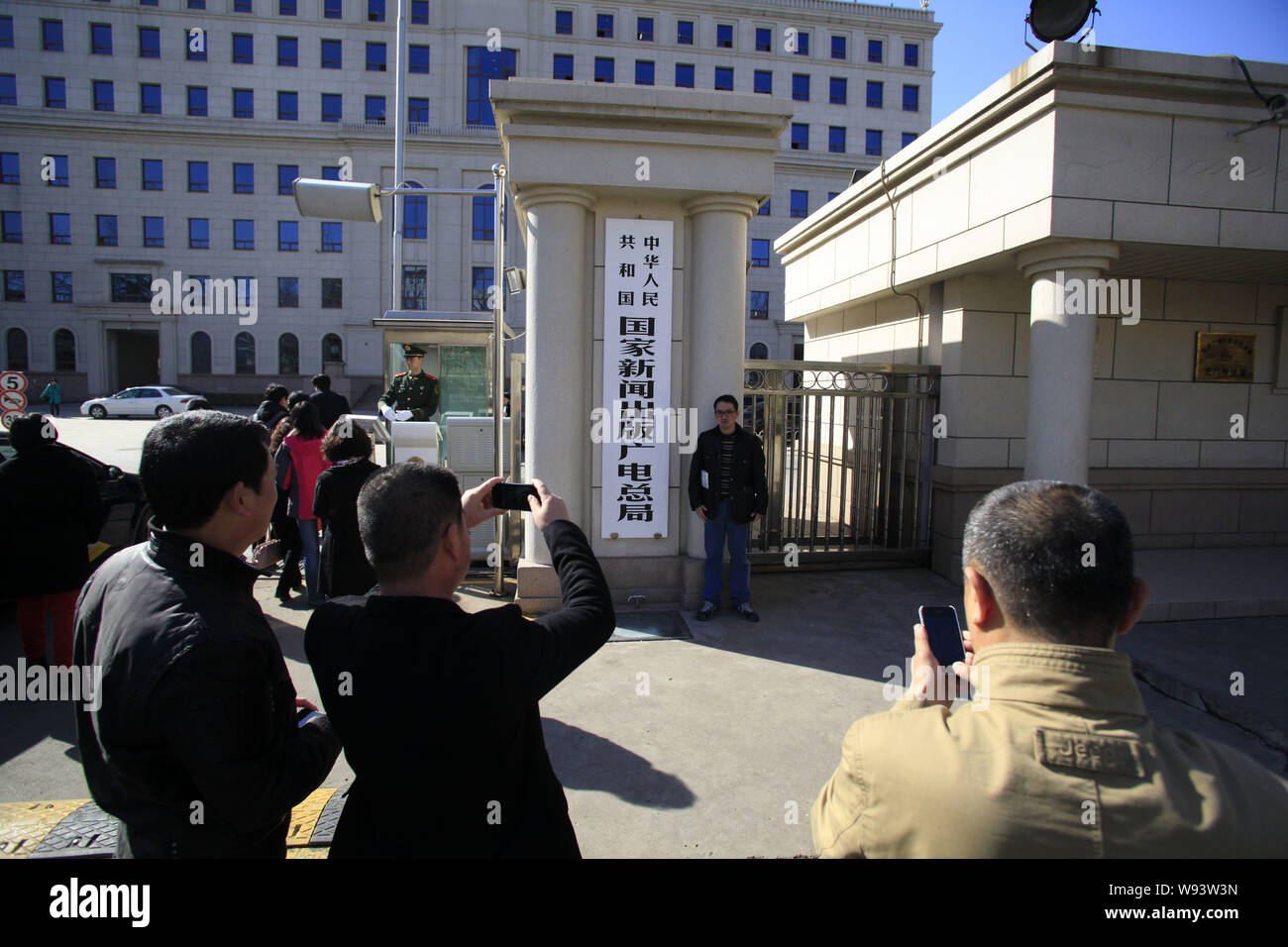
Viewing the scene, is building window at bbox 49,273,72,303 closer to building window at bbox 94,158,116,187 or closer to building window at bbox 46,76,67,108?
building window at bbox 94,158,116,187

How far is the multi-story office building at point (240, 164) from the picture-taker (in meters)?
36.7

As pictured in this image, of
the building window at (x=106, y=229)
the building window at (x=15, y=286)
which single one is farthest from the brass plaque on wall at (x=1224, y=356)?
the building window at (x=15, y=286)

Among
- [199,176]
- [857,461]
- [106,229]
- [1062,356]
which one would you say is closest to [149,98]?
[199,176]

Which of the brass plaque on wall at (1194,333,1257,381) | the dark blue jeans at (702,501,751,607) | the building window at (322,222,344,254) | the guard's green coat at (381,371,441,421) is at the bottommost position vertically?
the dark blue jeans at (702,501,751,607)

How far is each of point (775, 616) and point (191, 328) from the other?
134 feet

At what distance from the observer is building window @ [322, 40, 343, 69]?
37.7 metres

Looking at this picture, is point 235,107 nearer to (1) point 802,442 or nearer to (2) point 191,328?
(2) point 191,328

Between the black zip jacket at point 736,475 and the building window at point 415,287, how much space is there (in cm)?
3439

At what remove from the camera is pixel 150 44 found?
3706cm

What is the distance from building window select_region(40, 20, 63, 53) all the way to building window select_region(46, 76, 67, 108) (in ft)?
4.63

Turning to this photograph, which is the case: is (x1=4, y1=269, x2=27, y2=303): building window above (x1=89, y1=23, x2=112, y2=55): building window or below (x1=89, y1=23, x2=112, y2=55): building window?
below

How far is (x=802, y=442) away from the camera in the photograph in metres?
7.78

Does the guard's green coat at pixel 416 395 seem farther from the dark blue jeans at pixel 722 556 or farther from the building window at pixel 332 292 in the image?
the building window at pixel 332 292

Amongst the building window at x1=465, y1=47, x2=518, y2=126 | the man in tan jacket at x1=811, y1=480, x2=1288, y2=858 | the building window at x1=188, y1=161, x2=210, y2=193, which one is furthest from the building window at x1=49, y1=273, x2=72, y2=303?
the man in tan jacket at x1=811, y1=480, x2=1288, y2=858
